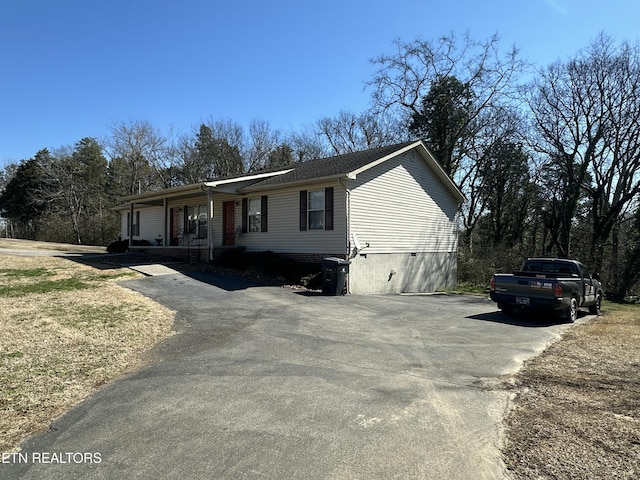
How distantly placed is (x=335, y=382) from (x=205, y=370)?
70.4 inches

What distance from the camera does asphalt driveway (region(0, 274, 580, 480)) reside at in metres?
3.30

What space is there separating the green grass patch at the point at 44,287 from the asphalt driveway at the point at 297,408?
4.90 m

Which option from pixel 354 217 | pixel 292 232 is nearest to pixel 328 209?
pixel 354 217

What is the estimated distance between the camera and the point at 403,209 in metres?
18.2

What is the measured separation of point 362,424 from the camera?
4051 mm

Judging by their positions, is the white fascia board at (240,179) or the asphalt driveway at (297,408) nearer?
the asphalt driveway at (297,408)

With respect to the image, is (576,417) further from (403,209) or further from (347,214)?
(403,209)

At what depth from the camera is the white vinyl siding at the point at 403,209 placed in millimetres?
15969

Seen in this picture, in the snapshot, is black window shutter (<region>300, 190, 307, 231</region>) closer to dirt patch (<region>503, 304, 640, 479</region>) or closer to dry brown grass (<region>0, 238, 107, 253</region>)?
dirt patch (<region>503, 304, 640, 479</region>)

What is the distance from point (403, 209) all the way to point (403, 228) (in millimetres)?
817

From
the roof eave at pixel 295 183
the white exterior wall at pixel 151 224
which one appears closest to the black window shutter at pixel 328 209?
the roof eave at pixel 295 183

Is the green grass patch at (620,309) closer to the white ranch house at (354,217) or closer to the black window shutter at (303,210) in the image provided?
the white ranch house at (354,217)

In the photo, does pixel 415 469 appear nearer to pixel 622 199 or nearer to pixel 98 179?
pixel 622 199

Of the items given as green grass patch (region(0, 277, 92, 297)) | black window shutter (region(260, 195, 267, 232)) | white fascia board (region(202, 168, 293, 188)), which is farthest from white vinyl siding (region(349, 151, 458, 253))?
green grass patch (region(0, 277, 92, 297))
